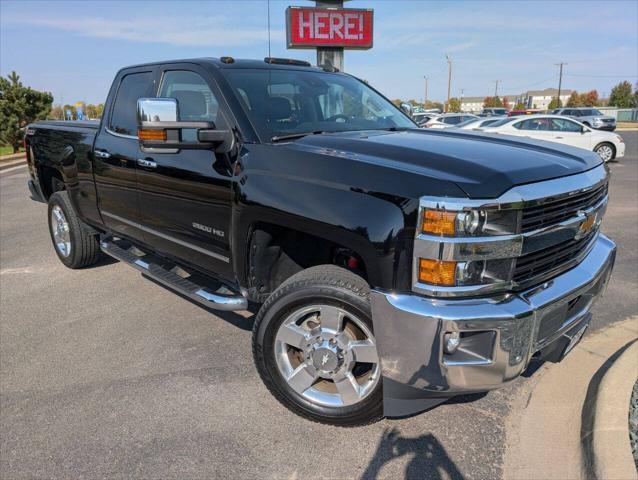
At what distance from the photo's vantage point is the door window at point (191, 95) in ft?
10.9

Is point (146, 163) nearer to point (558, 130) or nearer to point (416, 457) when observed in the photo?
point (416, 457)

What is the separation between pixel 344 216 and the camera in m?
2.39

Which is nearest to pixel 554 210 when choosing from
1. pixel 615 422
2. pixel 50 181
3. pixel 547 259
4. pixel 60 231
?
pixel 547 259

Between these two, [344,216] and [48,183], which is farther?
[48,183]

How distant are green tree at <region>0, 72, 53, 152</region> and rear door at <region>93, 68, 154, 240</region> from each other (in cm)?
2023

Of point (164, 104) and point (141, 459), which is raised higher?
point (164, 104)

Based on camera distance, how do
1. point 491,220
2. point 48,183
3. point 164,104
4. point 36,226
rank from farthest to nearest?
point 36,226 < point 48,183 < point 164,104 < point 491,220

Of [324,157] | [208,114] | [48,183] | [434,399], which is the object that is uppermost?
[208,114]

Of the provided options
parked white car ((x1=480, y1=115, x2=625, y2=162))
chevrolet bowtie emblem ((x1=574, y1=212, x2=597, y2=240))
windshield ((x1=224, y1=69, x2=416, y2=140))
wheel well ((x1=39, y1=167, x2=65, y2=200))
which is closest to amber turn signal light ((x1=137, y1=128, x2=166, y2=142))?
windshield ((x1=224, y1=69, x2=416, y2=140))

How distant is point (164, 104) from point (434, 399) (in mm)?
2127

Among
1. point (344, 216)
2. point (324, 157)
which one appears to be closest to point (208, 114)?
point (324, 157)

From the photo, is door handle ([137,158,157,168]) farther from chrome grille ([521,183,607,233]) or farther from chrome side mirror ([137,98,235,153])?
chrome grille ([521,183,607,233])

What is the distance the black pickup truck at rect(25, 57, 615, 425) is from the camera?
7.09 ft

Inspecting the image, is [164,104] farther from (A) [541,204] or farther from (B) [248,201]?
(A) [541,204]
